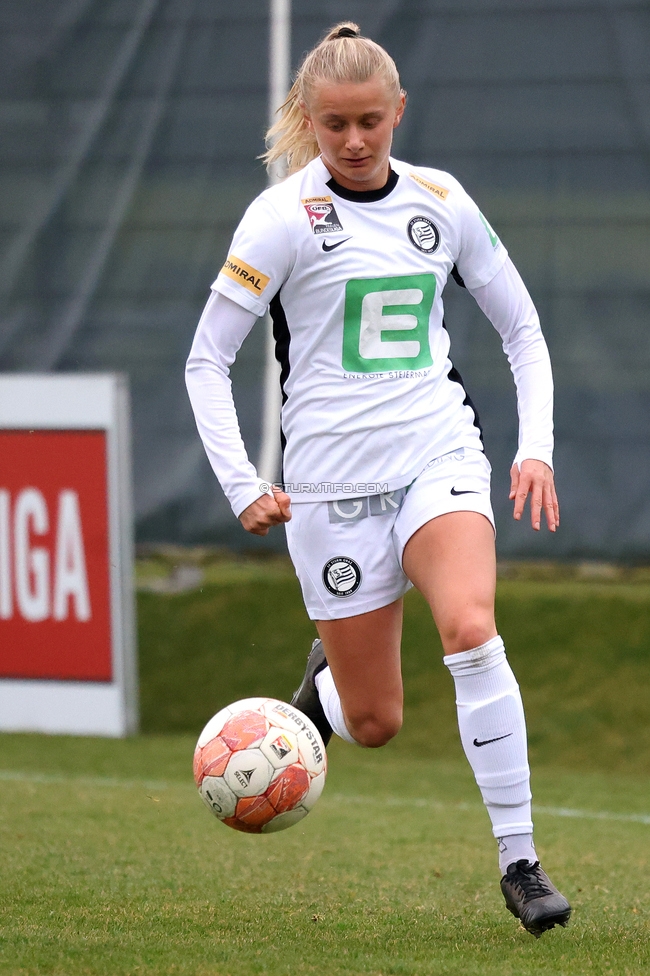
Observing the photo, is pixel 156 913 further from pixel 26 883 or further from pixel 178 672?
pixel 178 672

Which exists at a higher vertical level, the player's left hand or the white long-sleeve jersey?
the white long-sleeve jersey

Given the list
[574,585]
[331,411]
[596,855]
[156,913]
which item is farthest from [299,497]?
[574,585]

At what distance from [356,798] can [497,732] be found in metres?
2.84

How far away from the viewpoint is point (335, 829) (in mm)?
5438

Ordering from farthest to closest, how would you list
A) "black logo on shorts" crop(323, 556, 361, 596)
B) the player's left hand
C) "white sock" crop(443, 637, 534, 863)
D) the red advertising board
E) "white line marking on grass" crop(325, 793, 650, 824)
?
the red advertising board
"white line marking on grass" crop(325, 793, 650, 824)
"black logo on shorts" crop(323, 556, 361, 596)
the player's left hand
"white sock" crop(443, 637, 534, 863)

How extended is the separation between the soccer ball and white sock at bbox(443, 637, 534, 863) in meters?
0.47

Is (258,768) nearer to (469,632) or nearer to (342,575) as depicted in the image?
(342,575)

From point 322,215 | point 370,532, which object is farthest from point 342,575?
point 322,215

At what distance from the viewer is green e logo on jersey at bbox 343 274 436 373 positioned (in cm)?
378

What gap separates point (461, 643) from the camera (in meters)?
3.49

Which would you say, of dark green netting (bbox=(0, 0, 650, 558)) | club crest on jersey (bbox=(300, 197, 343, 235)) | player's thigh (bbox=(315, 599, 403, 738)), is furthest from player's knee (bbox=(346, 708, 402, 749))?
dark green netting (bbox=(0, 0, 650, 558))

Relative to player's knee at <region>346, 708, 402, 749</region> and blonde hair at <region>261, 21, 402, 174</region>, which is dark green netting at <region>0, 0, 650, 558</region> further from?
blonde hair at <region>261, 21, 402, 174</region>

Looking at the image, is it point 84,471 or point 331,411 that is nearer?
Result: point 331,411

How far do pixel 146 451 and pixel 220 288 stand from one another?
15.0 ft
